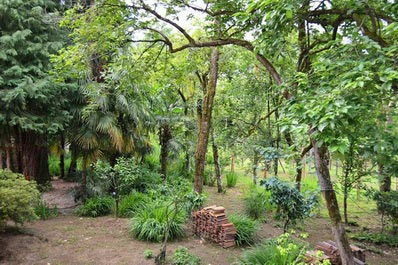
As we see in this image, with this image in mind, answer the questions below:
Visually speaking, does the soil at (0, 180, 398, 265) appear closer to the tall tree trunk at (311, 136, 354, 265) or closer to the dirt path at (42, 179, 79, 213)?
the dirt path at (42, 179, 79, 213)

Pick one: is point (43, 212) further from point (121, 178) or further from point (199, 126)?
point (199, 126)

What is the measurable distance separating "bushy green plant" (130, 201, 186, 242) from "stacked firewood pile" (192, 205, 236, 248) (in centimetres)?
39

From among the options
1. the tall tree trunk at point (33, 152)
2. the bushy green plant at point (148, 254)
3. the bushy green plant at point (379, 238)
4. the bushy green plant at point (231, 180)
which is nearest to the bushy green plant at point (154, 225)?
the bushy green plant at point (148, 254)

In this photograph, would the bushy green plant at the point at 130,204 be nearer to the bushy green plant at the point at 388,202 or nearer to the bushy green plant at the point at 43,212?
the bushy green plant at the point at 43,212

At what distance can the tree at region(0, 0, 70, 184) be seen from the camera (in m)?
6.62

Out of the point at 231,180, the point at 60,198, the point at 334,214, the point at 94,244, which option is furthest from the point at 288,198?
the point at 231,180

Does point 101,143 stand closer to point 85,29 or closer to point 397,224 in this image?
point 85,29

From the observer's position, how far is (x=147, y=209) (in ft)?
20.4

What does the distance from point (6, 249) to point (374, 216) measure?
9.40 meters

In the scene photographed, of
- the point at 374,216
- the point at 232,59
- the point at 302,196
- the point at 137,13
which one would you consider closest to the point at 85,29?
the point at 137,13

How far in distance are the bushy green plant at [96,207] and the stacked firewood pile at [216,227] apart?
9.08 feet

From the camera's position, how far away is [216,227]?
552cm

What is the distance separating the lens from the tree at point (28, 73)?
6.62 m

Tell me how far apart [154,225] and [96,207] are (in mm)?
2361
